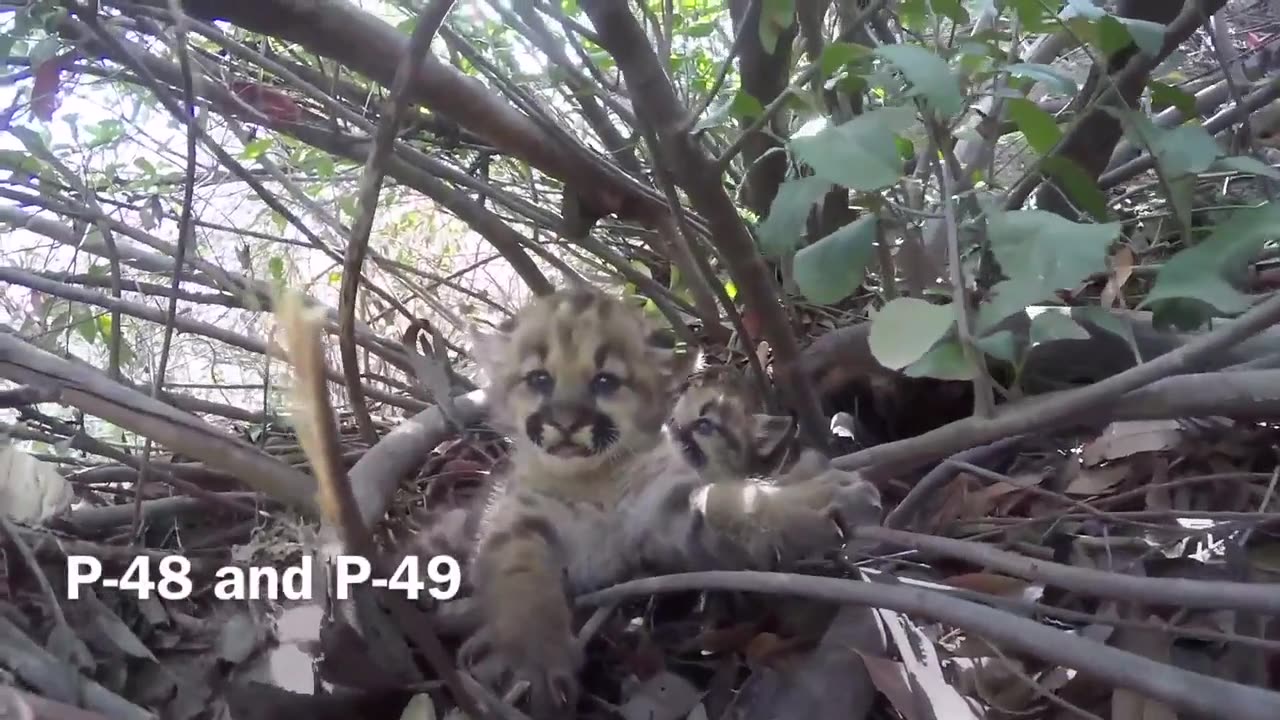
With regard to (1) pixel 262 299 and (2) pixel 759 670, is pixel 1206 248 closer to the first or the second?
(2) pixel 759 670

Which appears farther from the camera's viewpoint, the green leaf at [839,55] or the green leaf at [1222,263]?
the green leaf at [839,55]

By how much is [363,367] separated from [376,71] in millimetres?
752

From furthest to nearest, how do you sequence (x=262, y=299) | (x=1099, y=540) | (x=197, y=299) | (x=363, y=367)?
(x=363, y=367)
(x=197, y=299)
(x=262, y=299)
(x=1099, y=540)

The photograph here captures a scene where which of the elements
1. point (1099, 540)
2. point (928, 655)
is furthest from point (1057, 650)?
A: point (1099, 540)

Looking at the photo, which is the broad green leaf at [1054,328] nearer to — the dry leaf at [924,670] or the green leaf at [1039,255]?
the green leaf at [1039,255]

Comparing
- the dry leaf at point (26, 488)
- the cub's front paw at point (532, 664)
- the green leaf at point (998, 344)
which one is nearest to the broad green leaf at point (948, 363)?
the green leaf at point (998, 344)

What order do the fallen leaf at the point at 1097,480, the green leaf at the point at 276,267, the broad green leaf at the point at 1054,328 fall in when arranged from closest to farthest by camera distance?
the broad green leaf at the point at 1054,328 < the fallen leaf at the point at 1097,480 < the green leaf at the point at 276,267

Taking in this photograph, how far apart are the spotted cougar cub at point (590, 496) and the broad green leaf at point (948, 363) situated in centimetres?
22

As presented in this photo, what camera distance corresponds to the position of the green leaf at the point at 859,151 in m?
0.88

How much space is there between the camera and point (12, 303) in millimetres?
1868

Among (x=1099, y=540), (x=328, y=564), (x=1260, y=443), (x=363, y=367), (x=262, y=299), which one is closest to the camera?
(x=328, y=564)

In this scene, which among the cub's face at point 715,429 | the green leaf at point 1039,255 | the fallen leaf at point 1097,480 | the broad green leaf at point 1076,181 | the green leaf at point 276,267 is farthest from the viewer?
the green leaf at point 276,267

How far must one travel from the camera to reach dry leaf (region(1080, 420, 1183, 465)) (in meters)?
1.17

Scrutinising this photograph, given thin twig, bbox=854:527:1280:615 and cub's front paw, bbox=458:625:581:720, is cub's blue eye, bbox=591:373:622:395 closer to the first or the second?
cub's front paw, bbox=458:625:581:720
